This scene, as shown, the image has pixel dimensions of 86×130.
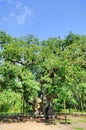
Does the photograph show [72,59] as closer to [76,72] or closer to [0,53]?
[76,72]

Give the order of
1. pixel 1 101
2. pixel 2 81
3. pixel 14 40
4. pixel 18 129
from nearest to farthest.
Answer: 1. pixel 18 129
2. pixel 1 101
3. pixel 2 81
4. pixel 14 40

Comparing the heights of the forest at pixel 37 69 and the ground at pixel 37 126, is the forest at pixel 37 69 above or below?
above

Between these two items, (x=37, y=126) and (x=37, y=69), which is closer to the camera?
(x=37, y=126)

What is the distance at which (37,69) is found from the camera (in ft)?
101

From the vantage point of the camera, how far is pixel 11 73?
28516mm

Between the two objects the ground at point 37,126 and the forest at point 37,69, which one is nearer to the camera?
the ground at point 37,126

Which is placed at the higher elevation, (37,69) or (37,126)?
(37,69)

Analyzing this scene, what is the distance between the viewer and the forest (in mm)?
28344

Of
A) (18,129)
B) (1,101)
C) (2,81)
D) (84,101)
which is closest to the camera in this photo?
(18,129)

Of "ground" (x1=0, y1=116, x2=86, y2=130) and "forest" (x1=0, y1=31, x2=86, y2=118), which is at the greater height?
"forest" (x1=0, y1=31, x2=86, y2=118)

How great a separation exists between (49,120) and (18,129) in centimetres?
674

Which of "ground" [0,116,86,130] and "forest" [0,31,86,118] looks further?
"forest" [0,31,86,118]

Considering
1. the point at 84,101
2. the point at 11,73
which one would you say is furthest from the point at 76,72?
the point at 84,101

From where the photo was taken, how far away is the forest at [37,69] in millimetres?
28344
